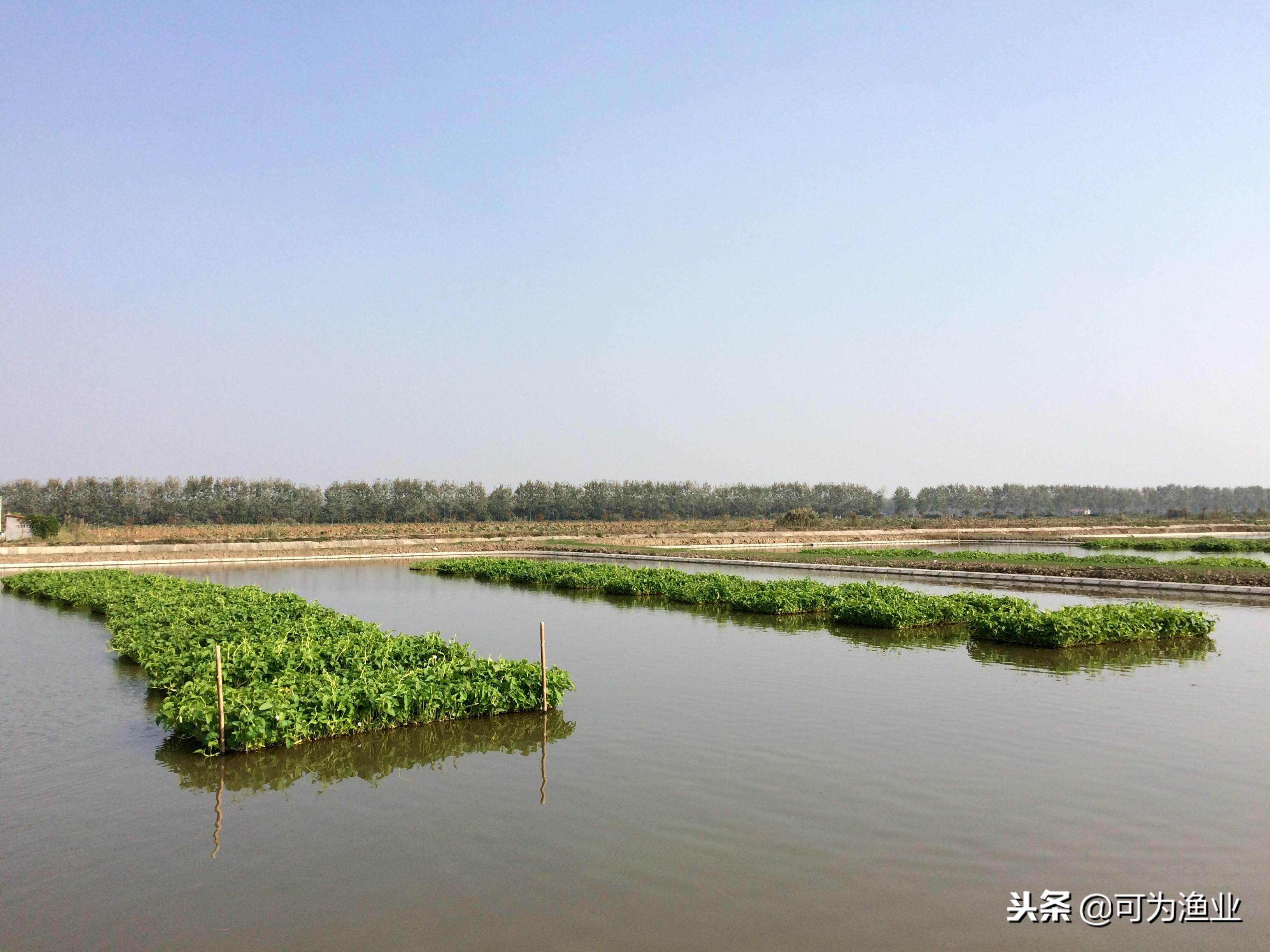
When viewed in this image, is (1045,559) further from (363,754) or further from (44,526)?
(44,526)

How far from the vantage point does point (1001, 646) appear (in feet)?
54.0

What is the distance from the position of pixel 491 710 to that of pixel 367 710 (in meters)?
1.60

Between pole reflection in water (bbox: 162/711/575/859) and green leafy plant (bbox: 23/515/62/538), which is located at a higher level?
green leafy plant (bbox: 23/515/62/538)

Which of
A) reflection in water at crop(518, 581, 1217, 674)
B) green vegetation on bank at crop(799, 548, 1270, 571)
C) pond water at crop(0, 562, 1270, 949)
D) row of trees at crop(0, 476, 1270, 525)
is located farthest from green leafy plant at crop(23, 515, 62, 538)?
reflection in water at crop(518, 581, 1217, 674)

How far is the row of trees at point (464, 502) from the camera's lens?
10344 centimetres

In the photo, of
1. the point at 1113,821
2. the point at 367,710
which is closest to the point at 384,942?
the point at 367,710

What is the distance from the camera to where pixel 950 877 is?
257 inches

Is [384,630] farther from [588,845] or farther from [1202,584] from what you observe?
[1202,584]

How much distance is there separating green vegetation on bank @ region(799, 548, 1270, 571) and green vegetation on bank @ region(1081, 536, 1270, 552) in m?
9.22

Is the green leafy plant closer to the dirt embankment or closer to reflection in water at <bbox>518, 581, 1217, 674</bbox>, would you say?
the dirt embankment

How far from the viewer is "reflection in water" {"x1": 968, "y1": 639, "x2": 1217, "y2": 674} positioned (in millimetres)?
14430

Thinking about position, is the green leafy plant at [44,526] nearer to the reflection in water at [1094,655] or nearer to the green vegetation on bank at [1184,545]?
the reflection in water at [1094,655]

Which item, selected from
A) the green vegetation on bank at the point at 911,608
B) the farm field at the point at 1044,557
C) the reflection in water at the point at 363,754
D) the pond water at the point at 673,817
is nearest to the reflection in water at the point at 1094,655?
the green vegetation on bank at the point at 911,608

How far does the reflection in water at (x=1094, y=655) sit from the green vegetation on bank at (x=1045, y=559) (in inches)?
579
